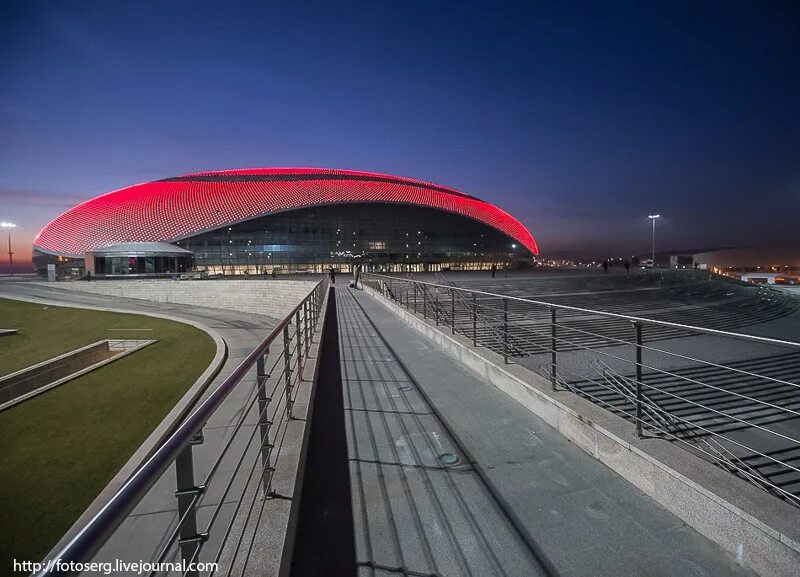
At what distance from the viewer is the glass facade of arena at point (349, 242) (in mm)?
56469

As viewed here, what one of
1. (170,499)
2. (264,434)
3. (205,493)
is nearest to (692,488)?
(264,434)

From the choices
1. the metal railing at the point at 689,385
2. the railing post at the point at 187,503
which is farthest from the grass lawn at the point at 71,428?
the metal railing at the point at 689,385

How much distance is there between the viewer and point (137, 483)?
3.90 ft

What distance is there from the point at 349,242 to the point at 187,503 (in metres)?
60.3

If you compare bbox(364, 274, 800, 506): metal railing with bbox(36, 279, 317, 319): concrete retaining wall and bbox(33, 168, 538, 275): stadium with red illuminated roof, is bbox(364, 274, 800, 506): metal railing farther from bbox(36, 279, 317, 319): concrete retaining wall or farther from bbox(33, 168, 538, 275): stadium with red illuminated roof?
bbox(33, 168, 538, 275): stadium with red illuminated roof

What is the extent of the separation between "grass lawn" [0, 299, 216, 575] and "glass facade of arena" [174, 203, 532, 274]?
38.1m

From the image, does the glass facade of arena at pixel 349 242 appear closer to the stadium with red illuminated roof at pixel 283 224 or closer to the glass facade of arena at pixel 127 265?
the stadium with red illuminated roof at pixel 283 224

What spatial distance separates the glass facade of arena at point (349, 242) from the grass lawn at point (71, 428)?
38.1 metres

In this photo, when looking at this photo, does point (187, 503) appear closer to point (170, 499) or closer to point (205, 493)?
point (205, 493)

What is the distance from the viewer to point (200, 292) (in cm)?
3133

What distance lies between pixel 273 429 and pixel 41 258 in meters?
74.6

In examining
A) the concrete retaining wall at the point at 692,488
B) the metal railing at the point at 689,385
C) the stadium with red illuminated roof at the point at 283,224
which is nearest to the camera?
the concrete retaining wall at the point at 692,488

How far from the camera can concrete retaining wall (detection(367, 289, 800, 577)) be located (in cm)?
226

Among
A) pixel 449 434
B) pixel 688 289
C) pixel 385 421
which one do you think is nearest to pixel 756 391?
pixel 449 434
